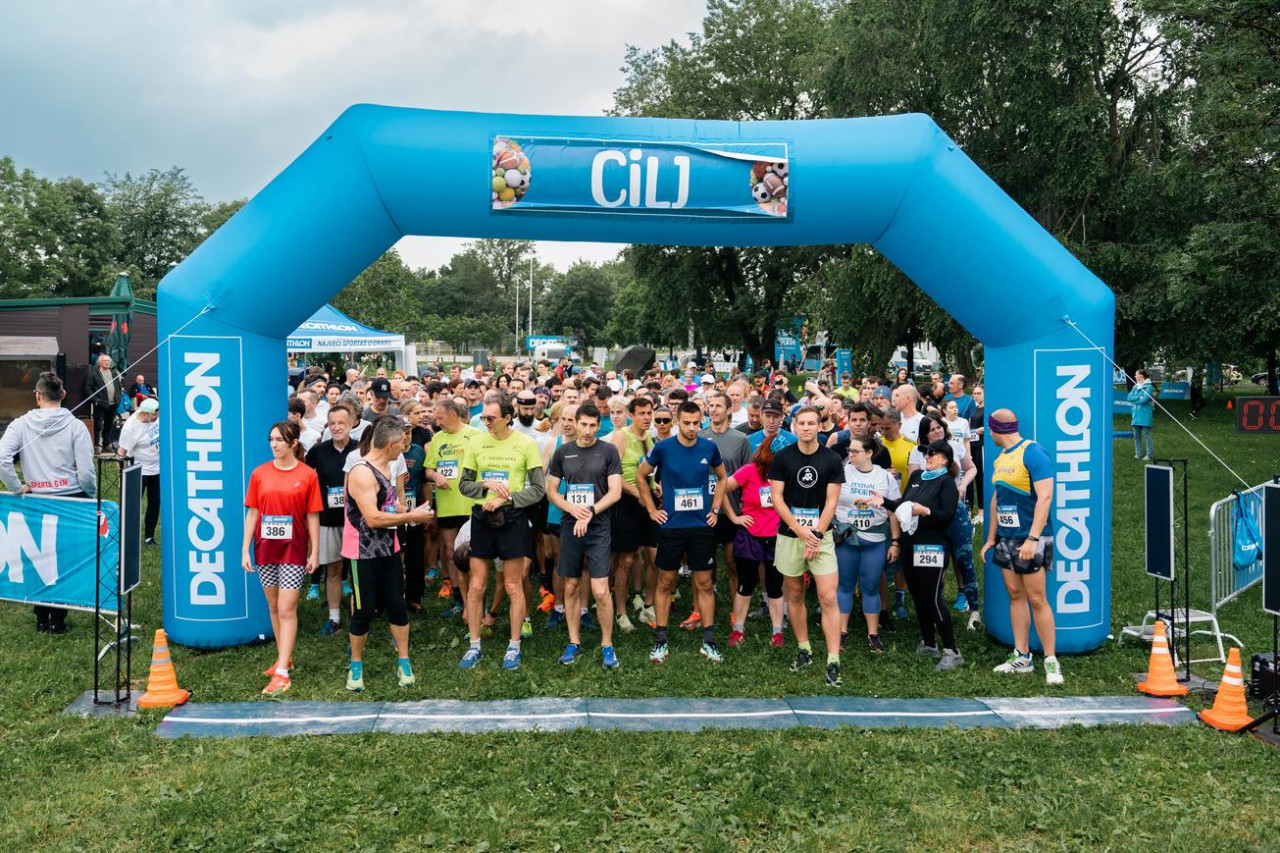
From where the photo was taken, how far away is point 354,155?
6.74 meters

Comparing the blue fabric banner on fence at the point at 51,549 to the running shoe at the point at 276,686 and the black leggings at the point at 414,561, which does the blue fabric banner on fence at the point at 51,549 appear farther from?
the black leggings at the point at 414,561

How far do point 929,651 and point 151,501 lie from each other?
27.6 feet

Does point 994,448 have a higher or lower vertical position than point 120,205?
lower

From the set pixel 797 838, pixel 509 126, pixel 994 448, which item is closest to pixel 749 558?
pixel 994 448

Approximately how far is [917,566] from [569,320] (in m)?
82.1

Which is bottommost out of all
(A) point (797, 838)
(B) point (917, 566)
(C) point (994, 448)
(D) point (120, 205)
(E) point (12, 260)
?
(A) point (797, 838)

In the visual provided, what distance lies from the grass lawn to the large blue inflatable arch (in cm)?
112

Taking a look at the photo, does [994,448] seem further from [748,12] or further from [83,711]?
[748,12]

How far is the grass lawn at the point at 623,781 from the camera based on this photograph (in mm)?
4395

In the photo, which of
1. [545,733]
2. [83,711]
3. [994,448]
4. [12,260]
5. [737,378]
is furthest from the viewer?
[12,260]

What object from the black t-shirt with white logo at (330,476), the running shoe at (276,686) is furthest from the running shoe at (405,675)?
the black t-shirt with white logo at (330,476)

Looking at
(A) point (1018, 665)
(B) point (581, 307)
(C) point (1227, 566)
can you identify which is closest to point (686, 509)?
(A) point (1018, 665)

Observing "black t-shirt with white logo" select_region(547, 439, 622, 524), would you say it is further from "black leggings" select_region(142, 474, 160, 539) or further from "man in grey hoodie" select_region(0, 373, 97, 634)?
"black leggings" select_region(142, 474, 160, 539)

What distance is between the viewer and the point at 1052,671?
21.4 ft
